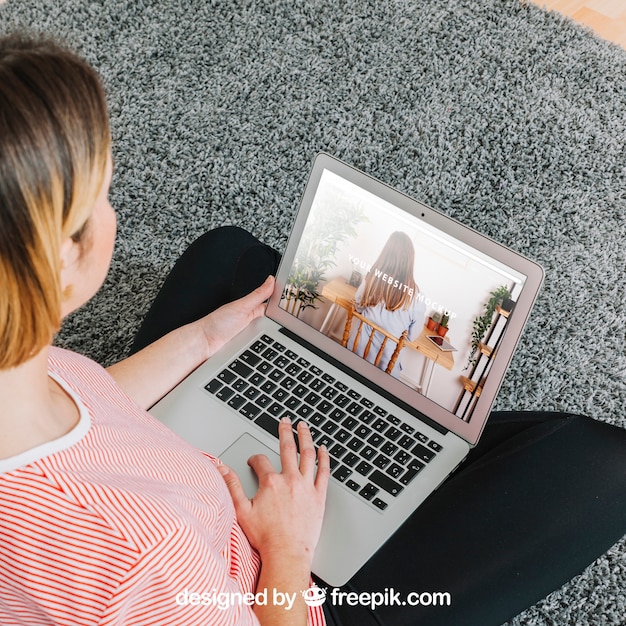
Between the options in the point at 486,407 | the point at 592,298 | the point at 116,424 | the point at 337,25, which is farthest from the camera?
the point at 337,25

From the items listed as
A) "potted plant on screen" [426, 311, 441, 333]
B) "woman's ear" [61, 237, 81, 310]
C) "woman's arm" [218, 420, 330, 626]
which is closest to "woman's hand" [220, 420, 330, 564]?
"woman's arm" [218, 420, 330, 626]

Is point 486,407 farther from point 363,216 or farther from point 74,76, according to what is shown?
point 74,76

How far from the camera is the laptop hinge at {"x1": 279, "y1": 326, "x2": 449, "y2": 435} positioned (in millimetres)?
978

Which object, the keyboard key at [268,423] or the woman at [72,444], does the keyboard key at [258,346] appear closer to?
the keyboard key at [268,423]

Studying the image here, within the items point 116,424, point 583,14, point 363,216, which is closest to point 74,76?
point 116,424

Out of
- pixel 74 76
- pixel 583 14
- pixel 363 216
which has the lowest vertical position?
pixel 363 216

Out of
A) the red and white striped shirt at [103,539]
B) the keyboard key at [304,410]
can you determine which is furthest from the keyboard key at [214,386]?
the red and white striped shirt at [103,539]

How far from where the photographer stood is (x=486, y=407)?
92 cm

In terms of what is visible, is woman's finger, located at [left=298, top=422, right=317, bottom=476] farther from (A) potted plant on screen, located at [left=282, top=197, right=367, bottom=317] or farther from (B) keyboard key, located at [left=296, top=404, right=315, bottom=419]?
(A) potted plant on screen, located at [left=282, top=197, right=367, bottom=317]

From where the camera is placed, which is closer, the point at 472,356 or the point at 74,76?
the point at 74,76

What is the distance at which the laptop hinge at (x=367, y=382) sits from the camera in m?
0.98

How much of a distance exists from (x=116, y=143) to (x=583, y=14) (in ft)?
4.20

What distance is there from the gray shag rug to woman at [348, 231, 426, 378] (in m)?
0.55

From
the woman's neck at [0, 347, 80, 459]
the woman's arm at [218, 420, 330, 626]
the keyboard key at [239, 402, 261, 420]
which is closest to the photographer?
the woman's neck at [0, 347, 80, 459]
